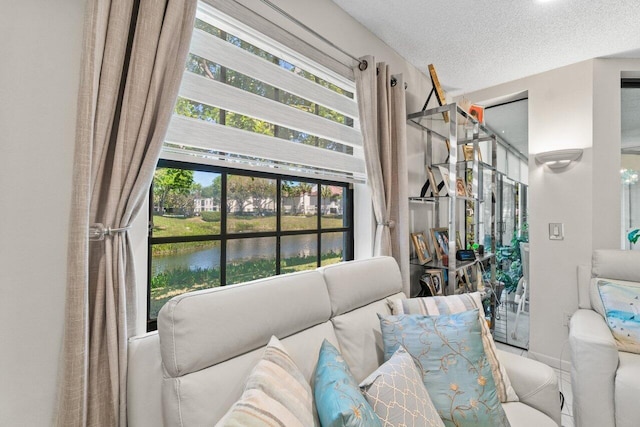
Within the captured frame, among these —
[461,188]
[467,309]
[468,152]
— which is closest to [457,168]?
[468,152]

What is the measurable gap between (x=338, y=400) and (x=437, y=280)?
1.89m

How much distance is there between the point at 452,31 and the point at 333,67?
3.28 ft

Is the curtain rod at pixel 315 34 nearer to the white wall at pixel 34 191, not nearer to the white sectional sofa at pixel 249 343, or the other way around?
the white wall at pixel 34 191

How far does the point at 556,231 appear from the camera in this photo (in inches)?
111

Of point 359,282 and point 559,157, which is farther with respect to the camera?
point 559,157

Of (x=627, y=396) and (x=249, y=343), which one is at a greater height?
(x=249, y=343)

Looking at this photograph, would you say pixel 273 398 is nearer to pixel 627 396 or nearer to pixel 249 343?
pixel 249 343

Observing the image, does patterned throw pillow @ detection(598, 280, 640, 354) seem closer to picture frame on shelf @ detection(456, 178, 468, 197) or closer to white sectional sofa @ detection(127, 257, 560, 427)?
white sectional sofa @ detection(127, 257, 560, 427)

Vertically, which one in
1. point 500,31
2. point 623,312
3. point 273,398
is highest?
point 500,31

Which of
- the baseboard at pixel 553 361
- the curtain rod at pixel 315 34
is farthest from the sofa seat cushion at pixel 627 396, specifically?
the curtain rod at pixel 315 34

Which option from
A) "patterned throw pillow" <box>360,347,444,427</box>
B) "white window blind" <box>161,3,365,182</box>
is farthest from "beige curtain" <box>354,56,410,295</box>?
"patterned throw pillow" <box>360,347,444,427</box>

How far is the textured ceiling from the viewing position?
194 cm

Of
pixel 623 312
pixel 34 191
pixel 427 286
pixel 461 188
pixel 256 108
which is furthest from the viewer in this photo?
pixel 461 188

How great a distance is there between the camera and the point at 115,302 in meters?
0.98
